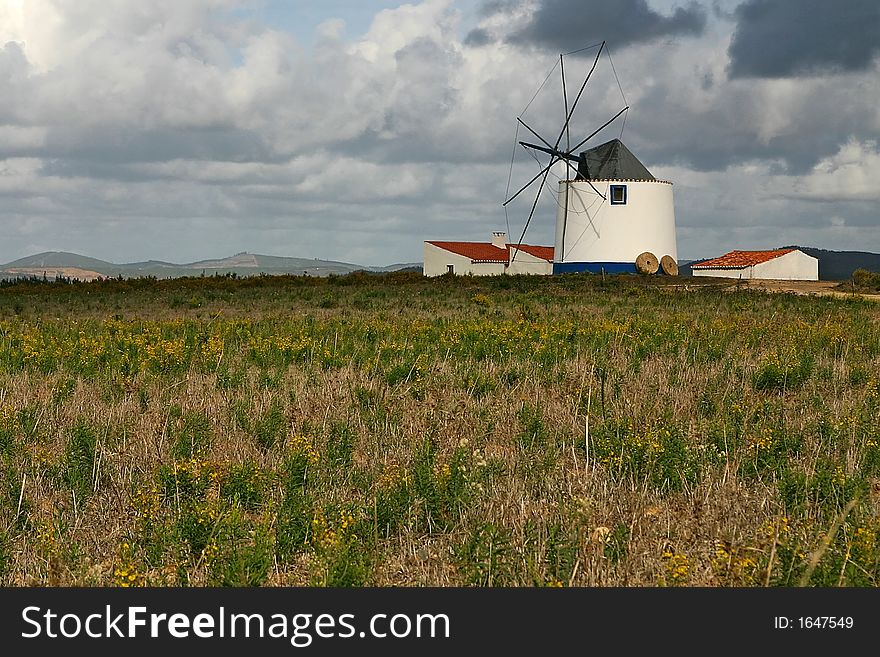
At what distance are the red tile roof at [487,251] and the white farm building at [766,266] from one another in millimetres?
13966

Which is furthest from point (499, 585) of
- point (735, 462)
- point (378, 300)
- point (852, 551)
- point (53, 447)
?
point (378, 300)

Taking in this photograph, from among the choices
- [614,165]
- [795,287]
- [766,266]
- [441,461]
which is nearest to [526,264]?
[614,165]

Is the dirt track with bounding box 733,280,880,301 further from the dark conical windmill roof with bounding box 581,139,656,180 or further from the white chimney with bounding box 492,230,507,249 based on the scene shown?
the white chimney with bounding box 492,230,507,249

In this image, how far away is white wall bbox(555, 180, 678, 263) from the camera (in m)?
66.2

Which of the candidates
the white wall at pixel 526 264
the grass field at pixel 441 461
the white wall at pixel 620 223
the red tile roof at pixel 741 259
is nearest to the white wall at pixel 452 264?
the white wall at pixel 526 264

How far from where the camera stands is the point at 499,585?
634 cm

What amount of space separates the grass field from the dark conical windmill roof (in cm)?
4963

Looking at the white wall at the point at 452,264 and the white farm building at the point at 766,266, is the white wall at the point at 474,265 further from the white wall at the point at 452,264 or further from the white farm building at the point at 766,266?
the white farm building at the point at 766,266

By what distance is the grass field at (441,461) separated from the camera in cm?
666

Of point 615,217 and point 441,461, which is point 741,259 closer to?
point 615,217

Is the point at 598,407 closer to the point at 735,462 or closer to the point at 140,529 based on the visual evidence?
the point at 735,462

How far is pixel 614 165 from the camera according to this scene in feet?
222

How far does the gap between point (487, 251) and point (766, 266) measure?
26.2 meters

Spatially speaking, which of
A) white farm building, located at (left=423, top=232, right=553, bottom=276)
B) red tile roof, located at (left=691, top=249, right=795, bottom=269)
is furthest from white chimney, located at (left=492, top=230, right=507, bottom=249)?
red tile roof, located at (left=691, top=249, right=795, bottom=269)
